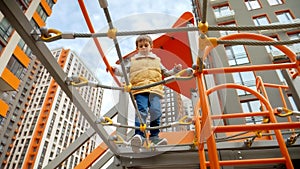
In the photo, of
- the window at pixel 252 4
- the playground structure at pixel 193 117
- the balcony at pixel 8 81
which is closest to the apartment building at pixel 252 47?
the window at pixel 252 4

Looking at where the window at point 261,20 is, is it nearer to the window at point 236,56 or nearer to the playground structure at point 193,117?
the window at point 236,56

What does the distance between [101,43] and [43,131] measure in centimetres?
2777

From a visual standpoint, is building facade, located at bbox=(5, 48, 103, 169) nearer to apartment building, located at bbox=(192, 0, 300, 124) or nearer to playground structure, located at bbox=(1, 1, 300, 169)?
apartment building, located at bbox=(192, 0, 300, 124)

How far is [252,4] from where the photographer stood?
7262 millimetres

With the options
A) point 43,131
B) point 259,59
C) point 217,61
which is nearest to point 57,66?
point 217,61

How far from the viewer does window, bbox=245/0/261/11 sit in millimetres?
7094

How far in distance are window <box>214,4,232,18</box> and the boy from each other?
636 cm

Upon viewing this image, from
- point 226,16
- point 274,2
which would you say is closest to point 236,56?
point 226,16

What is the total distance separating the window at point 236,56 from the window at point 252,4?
1741mm

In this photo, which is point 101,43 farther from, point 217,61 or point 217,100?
point 217,100

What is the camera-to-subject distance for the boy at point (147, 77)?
1.23 m

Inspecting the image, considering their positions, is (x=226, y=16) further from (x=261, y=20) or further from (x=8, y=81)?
(x=8, y=81)

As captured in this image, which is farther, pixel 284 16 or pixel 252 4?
pixel 252 4

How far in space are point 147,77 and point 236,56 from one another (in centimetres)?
568
